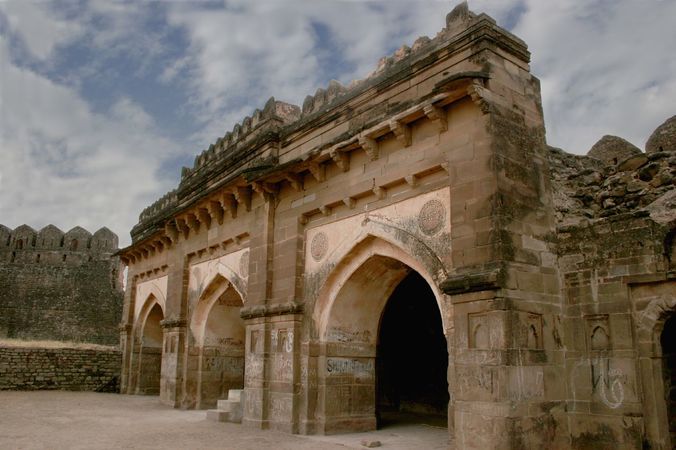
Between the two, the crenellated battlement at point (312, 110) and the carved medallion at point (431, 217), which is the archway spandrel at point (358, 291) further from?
the crenellated battlement at point (312, 110)

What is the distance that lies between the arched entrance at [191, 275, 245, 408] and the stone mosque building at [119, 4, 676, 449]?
115 cm

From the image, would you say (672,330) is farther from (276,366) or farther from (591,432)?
(276,366)

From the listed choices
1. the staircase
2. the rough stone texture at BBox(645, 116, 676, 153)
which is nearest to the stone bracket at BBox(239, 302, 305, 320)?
the staircase

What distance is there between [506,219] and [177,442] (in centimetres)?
529

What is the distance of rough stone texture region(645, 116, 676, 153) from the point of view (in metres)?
9.12

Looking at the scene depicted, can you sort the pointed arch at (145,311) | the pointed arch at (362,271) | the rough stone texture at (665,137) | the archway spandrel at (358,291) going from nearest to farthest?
1. the pointed arch at (362,271)
2. the archway spandrel at (358,291)
3. the rough stone texture at (665,137)
4. the pointed arch at (145,311)

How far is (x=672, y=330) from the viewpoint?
21.5ft

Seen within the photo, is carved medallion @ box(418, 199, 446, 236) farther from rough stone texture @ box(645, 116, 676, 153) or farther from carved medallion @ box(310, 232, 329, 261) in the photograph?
rough stone texture @ box(645, 116, 676, 153)

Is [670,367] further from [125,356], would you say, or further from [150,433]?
[125,356]

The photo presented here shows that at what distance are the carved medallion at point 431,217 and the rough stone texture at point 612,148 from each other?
155 inches

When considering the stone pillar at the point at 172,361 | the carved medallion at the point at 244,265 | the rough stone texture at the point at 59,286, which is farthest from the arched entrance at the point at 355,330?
the rough stone texture at the point at 59,286

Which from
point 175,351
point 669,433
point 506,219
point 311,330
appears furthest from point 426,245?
point 175,351

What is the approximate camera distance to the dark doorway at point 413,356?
1196 centimetres

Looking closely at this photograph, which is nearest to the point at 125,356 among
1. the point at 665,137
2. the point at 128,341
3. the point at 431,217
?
the point at 128,341
